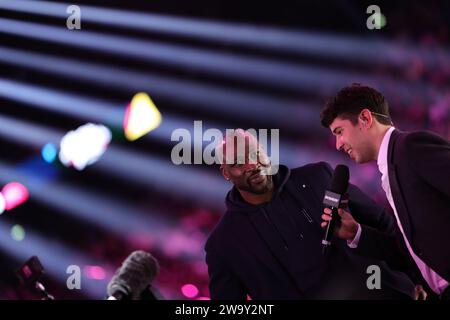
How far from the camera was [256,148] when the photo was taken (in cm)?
303

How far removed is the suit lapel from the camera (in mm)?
2195

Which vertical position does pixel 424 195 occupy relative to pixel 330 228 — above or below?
above

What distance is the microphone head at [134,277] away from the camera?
2.56 metres

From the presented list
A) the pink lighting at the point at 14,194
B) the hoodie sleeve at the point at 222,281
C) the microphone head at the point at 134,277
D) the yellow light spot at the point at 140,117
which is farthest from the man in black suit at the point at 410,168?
the pink lighting at the point at 14,194

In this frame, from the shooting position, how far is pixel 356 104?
95.3 inches

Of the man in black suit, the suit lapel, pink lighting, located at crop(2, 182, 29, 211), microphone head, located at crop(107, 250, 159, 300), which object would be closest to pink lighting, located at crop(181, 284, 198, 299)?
pink lighting, located at crop(2, 182, 29, 211)

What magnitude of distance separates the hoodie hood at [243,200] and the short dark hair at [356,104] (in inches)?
22.6

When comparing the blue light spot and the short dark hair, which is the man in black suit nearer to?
the short dark hair

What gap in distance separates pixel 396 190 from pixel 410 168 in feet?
0.41

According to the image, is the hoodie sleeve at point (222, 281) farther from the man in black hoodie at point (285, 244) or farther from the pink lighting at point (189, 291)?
the pink lighting at point (189, 291)

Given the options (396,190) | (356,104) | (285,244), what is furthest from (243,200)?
(396,190)

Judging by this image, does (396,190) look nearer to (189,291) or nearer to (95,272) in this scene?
(189,291)
